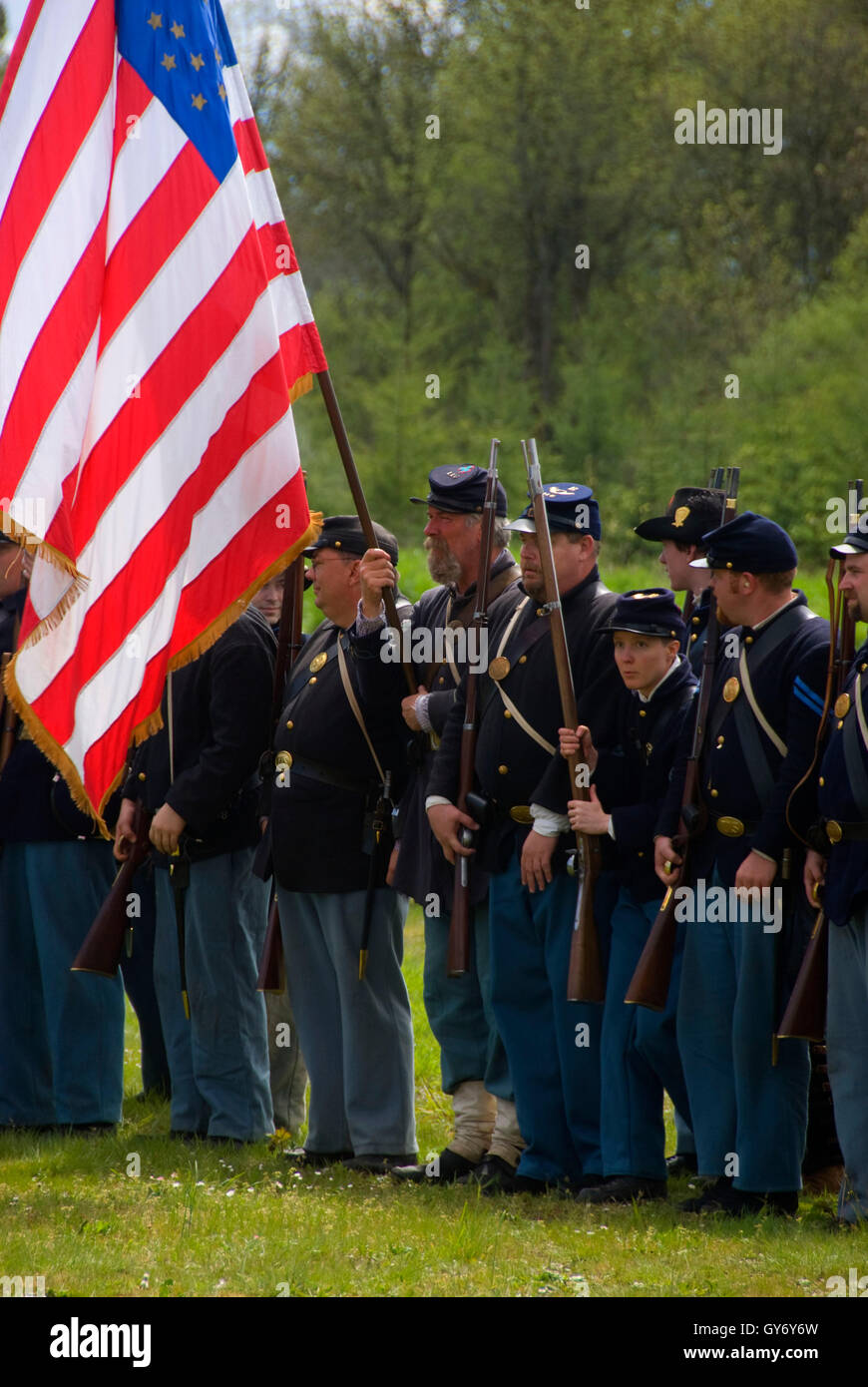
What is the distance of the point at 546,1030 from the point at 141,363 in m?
2.84

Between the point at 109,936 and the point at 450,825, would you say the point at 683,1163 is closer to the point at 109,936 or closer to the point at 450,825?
the point at 450,825

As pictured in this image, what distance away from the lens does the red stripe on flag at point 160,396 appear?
232 inches

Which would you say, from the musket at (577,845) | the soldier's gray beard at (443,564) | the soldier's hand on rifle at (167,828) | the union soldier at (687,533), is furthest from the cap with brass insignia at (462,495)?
the soldier's hand on rifle at (167,828)

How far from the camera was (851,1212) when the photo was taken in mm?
5191

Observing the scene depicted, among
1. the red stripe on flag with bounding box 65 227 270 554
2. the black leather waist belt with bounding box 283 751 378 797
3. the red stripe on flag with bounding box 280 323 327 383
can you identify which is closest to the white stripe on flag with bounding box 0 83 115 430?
the red stripe on flag with bounding box 65 227 270 554

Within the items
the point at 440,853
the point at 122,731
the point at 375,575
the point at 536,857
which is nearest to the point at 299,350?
the point at 375,575

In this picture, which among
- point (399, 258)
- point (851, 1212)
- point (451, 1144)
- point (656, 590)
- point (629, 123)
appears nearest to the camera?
point (851, 1212)

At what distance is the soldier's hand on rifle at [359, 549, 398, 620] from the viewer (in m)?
6.26

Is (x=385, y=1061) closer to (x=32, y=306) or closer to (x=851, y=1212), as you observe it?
(x=851, y=1212)

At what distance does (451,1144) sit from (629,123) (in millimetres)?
28273

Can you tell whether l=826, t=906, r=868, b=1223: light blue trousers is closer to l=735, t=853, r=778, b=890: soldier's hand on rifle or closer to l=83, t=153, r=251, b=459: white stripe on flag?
l=735, t=853, r=778, b=890: soldier's hand on rifle

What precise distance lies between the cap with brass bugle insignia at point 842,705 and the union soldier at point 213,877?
2.66m

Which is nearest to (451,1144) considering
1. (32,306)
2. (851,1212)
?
(851,1212)

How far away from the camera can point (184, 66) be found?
19.5 feet
